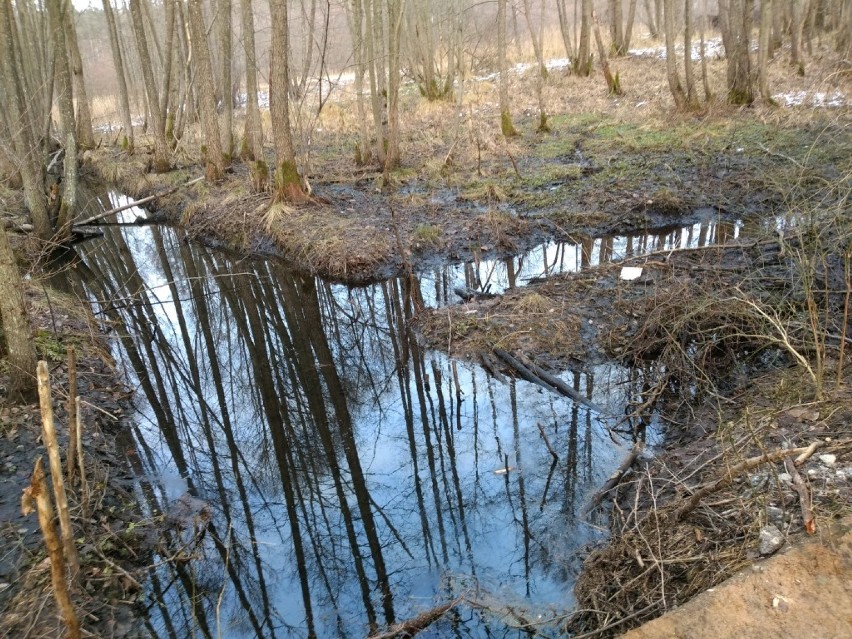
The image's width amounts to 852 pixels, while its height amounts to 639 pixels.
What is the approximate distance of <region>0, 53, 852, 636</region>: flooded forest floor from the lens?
3.88 m

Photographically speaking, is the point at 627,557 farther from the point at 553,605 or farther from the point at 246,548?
the point at 246,548

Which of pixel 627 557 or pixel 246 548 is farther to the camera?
pixel 246 548

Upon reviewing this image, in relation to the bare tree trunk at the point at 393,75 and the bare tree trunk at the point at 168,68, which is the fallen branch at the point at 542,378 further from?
the bare tree trunk at the point at 168,68

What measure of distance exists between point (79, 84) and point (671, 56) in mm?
17789

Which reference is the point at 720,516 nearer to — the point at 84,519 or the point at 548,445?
the point at 548,445

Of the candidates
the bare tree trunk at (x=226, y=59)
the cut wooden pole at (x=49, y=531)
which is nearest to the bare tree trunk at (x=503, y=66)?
the bare tree trunk at (x=226, y=59)

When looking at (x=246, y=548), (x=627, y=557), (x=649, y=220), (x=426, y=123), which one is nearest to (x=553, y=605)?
(x=627, y=557)

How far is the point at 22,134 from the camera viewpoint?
10.9 meters

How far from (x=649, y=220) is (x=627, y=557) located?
8.64 meters

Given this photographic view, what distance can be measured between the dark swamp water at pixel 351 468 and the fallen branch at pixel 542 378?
128mm

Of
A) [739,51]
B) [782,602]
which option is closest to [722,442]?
[782,602]

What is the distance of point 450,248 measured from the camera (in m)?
10.9

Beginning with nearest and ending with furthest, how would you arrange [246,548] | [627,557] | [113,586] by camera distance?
[627,557], [113,586], [246,548]

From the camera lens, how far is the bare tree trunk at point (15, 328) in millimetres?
5340
